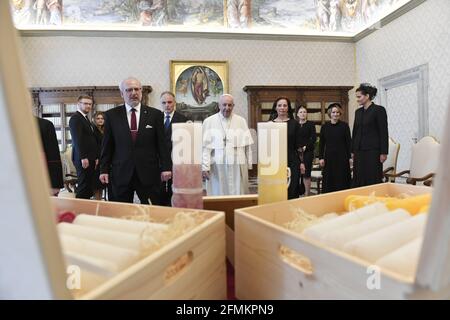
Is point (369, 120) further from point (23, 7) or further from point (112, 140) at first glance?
point (23, 7)

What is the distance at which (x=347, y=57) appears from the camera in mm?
8477

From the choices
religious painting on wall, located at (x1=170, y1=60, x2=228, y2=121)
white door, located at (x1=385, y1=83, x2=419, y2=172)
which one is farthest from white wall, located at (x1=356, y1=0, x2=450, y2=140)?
religious painting on wall, located at (x1=170, y1=60, x2=228, y2=121)

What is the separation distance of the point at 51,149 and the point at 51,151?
0.02m

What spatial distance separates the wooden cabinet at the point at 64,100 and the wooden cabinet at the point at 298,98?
7.98ft

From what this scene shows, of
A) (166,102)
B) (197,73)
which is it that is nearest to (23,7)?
(197,73)

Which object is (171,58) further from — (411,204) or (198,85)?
(411,204)

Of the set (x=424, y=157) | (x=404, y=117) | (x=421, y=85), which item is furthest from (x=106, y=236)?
(x=404, y=117)

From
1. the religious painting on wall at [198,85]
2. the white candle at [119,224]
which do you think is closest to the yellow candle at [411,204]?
the white candle at [119,224]

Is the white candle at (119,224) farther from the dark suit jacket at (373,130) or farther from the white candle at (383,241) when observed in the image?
the dark suit jacket at (373,130)

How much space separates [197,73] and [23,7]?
4.11 meters

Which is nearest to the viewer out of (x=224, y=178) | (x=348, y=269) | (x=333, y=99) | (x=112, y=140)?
(x=348, y=269)

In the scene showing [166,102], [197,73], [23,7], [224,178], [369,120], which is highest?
[23,7]

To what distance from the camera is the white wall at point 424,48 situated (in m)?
5.66
